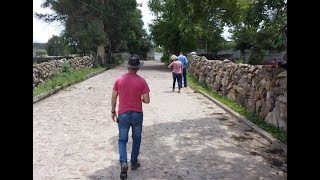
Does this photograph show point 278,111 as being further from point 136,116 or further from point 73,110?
point 73,110

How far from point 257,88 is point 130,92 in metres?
6.27

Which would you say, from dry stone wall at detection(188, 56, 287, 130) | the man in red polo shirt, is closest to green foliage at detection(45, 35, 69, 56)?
dry stone wall at detection(188, 56, 287, 130)

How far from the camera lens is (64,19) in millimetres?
37156

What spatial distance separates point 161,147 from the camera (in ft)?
24.3

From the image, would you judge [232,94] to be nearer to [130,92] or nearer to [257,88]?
[257,88]

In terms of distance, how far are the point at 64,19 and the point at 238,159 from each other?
33369 millimetres

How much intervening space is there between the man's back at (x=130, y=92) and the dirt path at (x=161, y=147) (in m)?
1.05

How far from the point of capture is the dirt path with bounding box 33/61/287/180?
5.88 metres

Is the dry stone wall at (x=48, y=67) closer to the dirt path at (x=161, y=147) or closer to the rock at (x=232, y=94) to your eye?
the dirt path at (x=161, y=147)

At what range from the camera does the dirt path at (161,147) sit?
5883mm

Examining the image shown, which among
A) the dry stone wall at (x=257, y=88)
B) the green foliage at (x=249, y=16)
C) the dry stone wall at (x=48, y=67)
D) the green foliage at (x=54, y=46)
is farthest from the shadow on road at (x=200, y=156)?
the green foliage at (x=54, y=46)
